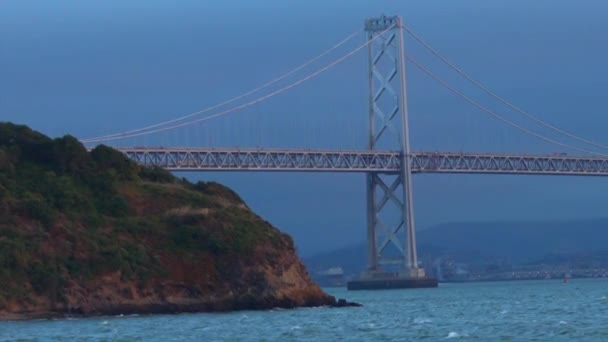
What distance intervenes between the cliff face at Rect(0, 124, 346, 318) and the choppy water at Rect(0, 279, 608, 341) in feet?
6.18

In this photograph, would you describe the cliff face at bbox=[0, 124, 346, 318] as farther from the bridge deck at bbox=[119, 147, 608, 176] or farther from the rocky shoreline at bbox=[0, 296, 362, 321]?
the bridge deck at bbox=[119, 147, 608, 176]

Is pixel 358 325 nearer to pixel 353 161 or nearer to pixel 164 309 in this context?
pixel 164 309

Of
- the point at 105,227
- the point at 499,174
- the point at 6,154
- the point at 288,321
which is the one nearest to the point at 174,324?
the point at 288,321

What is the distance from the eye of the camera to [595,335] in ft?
152

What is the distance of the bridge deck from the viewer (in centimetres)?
9400

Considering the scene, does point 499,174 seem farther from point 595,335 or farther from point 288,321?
point 595,335

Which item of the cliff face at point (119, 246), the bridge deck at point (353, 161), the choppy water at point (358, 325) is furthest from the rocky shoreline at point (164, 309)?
the bridge deck at point (353, 161)

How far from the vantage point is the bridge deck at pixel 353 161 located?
94000 millimetres

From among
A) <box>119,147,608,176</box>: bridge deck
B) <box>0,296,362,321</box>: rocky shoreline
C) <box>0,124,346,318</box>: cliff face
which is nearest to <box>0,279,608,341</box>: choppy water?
<box>0,296,362,321</box>: rocky shoreline

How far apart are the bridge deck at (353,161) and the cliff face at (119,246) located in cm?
1757

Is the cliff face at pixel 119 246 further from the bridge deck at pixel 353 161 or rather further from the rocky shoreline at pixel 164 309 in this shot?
the bridge deck at pixel 353 161

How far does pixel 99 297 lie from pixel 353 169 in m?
37.8

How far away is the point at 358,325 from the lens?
5497 centimetres

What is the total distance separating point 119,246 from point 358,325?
46.5ft
